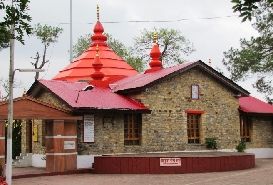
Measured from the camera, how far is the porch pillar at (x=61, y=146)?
66.1 feet

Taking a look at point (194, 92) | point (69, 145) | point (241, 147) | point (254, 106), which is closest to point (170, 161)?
point (69, 145)

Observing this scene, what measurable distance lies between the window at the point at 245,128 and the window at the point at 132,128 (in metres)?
6.85

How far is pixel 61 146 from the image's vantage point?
2031 cm

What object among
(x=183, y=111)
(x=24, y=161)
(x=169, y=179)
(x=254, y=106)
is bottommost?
(x=169, y=179)

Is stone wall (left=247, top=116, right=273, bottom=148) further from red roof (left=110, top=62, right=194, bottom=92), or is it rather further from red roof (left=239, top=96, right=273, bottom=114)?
red roof (left=110, top=62, right=194, bottom=92)

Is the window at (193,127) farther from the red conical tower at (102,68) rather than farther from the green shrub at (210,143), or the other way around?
the red conical tower at (102,68)

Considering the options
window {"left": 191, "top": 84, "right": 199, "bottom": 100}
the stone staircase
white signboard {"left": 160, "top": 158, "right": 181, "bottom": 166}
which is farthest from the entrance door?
white signboard {"left": 160, "top": 158, "right": 181, "bottom": 166}

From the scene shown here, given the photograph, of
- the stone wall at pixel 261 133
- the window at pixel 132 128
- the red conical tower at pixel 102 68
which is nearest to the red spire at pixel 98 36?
the red conical tower at pixel 102 68

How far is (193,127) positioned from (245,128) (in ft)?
14.2

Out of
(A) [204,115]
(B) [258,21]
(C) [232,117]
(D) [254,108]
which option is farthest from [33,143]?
(B) [258,21]

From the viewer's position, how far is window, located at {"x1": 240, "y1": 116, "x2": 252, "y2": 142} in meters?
27.2

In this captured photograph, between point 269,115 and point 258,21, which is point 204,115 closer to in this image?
point 269,115

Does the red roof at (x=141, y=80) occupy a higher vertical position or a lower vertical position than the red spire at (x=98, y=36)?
lower

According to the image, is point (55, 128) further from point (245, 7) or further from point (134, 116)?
point (245, 7)
